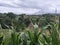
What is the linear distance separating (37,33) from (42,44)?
0.12 meters

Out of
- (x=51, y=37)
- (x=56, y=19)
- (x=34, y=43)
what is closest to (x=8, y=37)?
(x=34, y=43)

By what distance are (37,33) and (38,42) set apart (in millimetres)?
90

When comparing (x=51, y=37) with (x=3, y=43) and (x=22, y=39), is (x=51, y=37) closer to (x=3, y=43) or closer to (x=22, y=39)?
(x=22, y=39)

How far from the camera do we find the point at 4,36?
1.84 metres

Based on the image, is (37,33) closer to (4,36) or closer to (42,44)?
(42,44)

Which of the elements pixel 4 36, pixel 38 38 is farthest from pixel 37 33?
Result: pixel 4 36

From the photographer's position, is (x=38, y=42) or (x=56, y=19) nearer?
(x=38, y=42)

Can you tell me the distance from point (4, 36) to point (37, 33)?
32 cm

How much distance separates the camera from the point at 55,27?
6.36 ft

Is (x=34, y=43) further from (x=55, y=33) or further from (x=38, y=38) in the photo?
(x=55, y=33)

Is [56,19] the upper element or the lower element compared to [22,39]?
upper

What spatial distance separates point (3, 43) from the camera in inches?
73.0

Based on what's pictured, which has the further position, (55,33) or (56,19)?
(56,19)

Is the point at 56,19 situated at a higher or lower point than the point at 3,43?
higher
